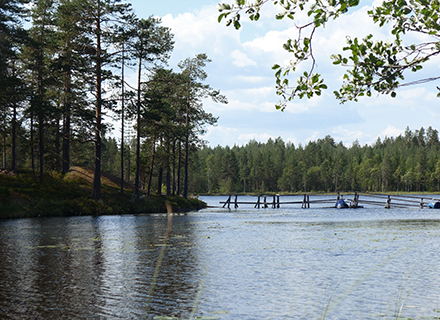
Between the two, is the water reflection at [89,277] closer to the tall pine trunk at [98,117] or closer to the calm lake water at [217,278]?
the calm lake water at [217,278]

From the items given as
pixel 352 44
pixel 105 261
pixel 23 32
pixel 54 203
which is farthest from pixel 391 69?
pixel 23 32

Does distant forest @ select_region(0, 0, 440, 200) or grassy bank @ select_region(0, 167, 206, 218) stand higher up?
distant forest @ select_region(0, 0, 440, 200)

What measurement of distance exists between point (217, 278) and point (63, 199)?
2733 centimetres

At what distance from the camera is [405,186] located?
7013 inches

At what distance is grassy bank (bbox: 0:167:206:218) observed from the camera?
31531 mm

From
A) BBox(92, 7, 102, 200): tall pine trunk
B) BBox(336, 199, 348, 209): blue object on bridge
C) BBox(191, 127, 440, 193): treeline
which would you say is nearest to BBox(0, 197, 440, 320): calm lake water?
BBox(92, 7, 102, 200): tall pine trunk

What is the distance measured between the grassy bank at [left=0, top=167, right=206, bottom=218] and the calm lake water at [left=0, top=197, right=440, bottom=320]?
13.3m

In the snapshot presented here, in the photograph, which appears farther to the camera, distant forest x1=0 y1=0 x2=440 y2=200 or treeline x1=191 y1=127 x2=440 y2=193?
treeline x1=191 y1=127 x2=440 y2=193

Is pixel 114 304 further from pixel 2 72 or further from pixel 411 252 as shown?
pixel 2 72

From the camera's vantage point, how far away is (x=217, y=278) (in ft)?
36.7

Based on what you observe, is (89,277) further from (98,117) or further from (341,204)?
(341,204)

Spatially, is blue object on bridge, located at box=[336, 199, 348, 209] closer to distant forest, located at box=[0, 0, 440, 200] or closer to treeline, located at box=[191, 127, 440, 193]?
distant forest, located at box=[0, 0, 440, 200]

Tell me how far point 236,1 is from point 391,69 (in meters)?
2.42

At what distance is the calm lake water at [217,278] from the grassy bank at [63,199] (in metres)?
13.3
